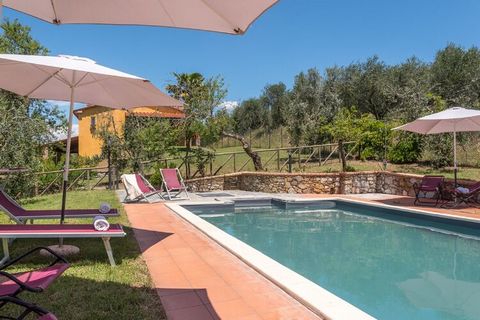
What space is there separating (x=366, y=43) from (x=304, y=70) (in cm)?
500

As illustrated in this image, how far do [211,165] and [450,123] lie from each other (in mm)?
9241

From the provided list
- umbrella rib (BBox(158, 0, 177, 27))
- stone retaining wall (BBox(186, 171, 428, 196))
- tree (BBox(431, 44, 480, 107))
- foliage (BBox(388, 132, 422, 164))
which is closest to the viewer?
umbrella rib (BBox(158, 0, 177, 27))

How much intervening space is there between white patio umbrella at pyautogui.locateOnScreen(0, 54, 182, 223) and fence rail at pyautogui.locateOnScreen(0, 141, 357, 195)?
9.04 meters

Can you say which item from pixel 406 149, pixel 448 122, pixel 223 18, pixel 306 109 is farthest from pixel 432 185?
pixel 306 109

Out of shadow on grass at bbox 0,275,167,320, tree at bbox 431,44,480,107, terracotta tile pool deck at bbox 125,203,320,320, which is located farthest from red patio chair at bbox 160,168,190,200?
tree at bbox 431,44,480,107

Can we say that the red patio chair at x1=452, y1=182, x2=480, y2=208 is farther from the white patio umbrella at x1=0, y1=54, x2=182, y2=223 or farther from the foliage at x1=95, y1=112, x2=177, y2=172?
the foliage at x1=95, y1=112, x2=177, y2=172

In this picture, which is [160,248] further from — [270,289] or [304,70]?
[304,70]

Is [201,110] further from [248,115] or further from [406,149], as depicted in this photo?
[248,115]

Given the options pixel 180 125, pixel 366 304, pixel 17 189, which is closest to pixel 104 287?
pixel 366 304

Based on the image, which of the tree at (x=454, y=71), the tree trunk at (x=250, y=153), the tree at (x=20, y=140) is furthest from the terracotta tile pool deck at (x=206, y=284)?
the tree at (x=454, y=71)

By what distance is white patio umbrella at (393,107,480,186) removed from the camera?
399 inches

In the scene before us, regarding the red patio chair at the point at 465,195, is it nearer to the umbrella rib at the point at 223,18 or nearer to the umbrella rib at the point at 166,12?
the umbrella rib at the point at 223,18

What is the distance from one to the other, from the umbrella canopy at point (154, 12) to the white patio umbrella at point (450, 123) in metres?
9.19

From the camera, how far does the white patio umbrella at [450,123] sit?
10133 millimetres
